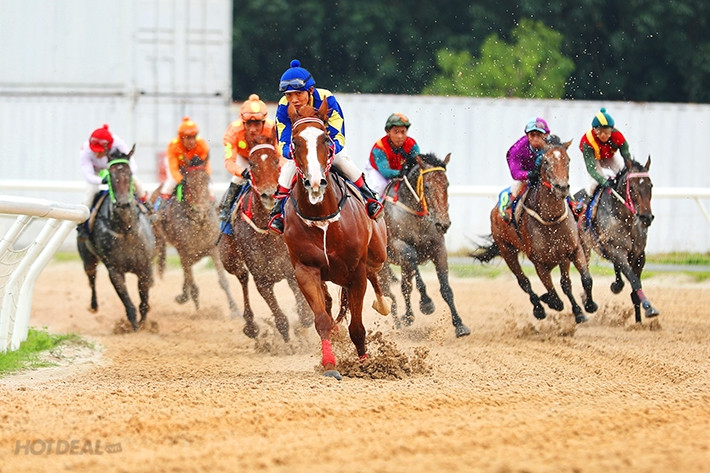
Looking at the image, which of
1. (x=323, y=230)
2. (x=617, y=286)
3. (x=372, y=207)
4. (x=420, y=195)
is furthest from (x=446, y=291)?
(x=323, y=230)

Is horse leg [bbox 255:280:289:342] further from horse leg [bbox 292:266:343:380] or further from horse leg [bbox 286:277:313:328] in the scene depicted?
horse leg [bbox 292:266:343:380]

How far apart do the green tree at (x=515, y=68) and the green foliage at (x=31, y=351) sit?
1237 cm

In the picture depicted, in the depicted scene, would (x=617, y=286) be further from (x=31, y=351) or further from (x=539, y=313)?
(x=31, y=351)

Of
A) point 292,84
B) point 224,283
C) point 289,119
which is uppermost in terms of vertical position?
point 292,84

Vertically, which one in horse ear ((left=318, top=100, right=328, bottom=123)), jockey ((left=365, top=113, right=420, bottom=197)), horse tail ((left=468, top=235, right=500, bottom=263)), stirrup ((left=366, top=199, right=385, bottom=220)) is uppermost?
horse ear ((left=318, top=100, right=328, bottom=123))

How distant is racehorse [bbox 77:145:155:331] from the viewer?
12.1 meters

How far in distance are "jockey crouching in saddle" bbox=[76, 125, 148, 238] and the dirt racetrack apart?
71.9 inches

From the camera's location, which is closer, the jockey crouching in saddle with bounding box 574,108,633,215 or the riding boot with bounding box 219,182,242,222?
the riding boot with bounding box 219,182,242,222

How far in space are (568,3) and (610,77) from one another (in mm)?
2157

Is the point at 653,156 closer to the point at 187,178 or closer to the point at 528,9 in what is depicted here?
the point at 528,9

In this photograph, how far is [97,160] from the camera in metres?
12.9

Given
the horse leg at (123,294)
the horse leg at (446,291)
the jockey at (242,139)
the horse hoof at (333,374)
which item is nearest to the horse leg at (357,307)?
the horse hoof at (333,374)

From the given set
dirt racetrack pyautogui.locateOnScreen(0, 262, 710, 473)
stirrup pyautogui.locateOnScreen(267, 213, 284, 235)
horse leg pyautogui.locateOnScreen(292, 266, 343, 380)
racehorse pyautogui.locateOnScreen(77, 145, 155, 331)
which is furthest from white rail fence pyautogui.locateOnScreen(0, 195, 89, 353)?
racehorse pyautogui.locateOnScreen(77, 145, 155, 331)

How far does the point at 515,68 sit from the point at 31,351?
14.8 metres
